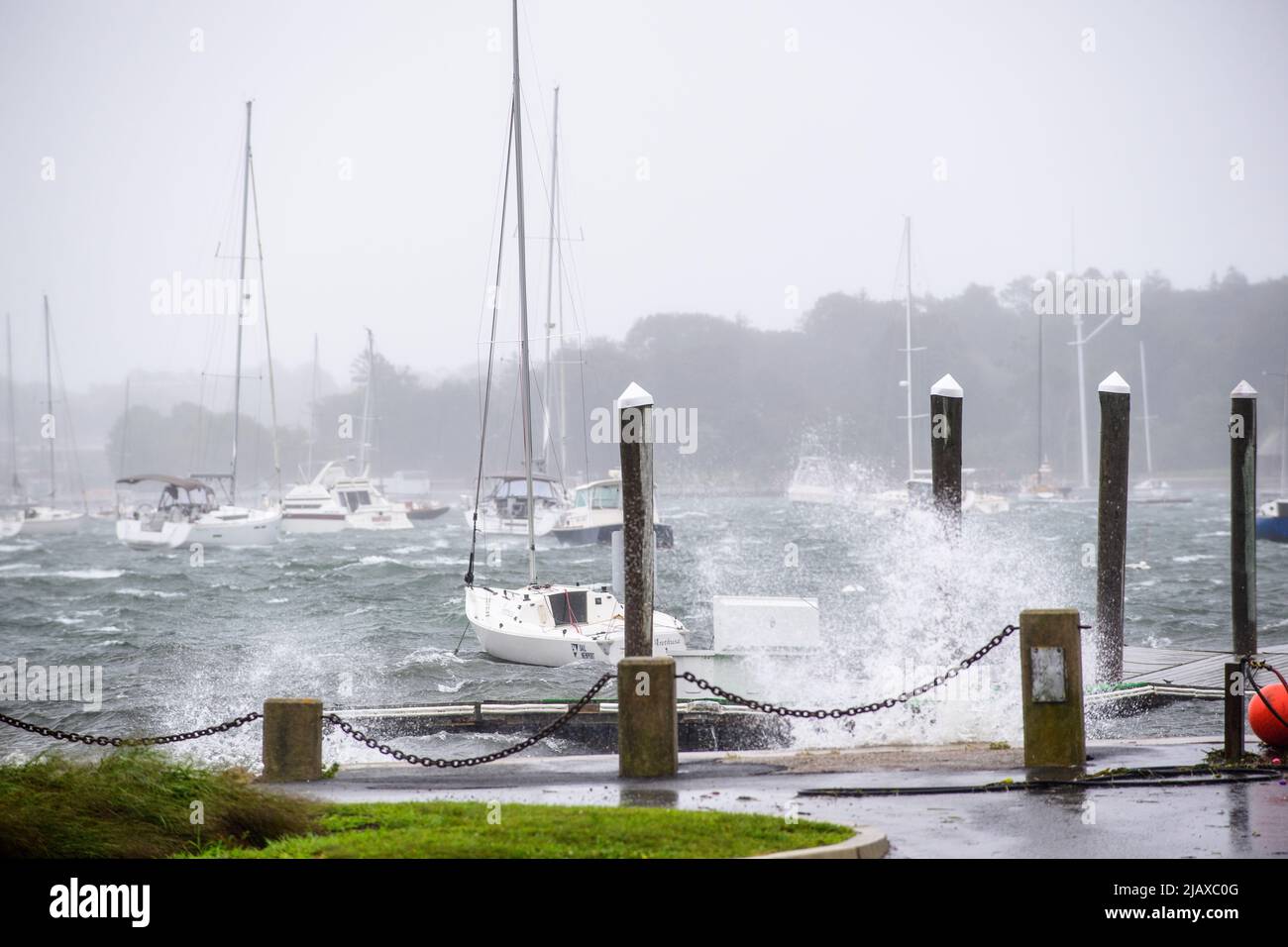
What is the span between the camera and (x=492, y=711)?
53.3ft

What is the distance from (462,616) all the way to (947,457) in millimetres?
25923

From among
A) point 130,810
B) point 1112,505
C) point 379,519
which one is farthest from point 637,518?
point 379,519

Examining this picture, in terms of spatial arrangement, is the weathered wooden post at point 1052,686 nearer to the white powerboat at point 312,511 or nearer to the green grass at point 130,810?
the green grass at point 130,810

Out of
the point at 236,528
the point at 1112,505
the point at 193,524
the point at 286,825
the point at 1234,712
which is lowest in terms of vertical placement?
the point at 236,528

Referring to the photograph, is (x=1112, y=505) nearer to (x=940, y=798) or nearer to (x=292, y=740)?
(x=940, y=798)

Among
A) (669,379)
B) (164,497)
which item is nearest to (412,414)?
(669,379)

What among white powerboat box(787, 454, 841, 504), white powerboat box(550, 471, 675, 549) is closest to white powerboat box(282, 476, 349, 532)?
white powerboat box(550, 471, 675, 549)

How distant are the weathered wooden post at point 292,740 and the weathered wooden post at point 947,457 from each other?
31.5 ft

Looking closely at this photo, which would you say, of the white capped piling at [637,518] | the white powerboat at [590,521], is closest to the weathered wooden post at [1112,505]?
the white capped piling at [637,518]

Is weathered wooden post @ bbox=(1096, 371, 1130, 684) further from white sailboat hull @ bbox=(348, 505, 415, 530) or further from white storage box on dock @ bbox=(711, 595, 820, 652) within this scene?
white sailboat hull @ bbox=(348, 505, 415, 530)

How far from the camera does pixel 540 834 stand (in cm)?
846

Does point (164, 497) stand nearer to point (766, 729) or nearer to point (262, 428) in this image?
point (766, 729)
